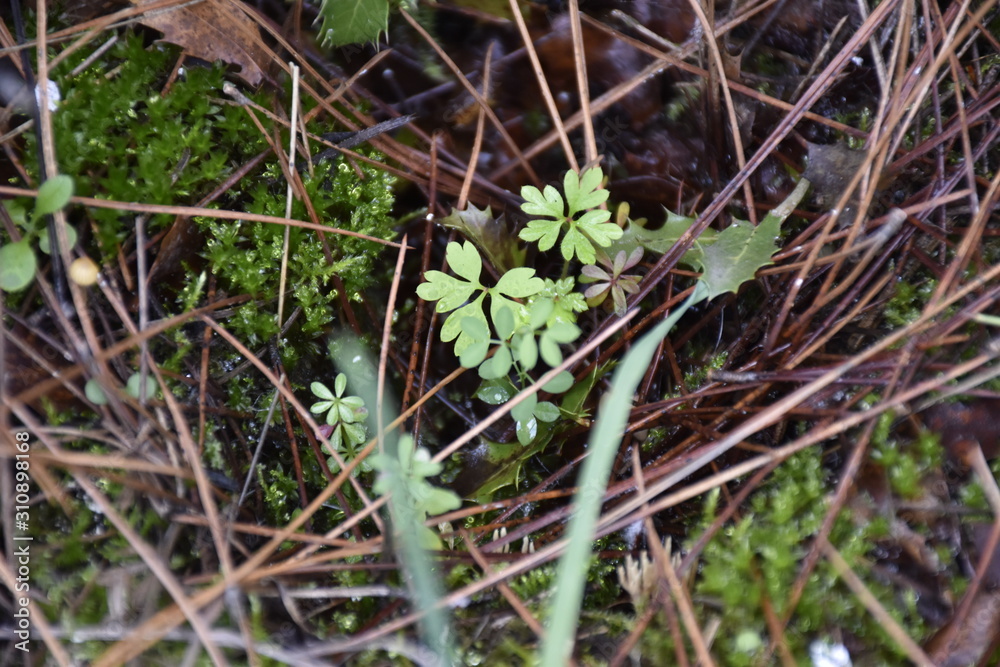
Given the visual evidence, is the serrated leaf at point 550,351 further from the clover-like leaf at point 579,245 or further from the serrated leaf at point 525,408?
the clover-like leaf at point 579,245

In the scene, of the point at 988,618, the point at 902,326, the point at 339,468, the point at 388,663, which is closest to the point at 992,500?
the point at 988,618

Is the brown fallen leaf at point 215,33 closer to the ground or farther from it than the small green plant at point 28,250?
farther from it

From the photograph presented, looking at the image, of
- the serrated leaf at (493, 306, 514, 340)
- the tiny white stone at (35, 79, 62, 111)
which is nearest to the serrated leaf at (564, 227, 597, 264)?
the serrated leaf at (493, 306, 514, 340)

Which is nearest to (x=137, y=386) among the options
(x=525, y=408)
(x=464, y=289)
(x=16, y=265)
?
(x=16, y=265)

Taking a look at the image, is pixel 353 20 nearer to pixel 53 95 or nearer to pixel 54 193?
pixel 53 95

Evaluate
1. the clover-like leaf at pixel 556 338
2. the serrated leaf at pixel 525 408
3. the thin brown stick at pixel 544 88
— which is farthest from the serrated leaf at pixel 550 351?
the thin brown stick at pixel 544 88
